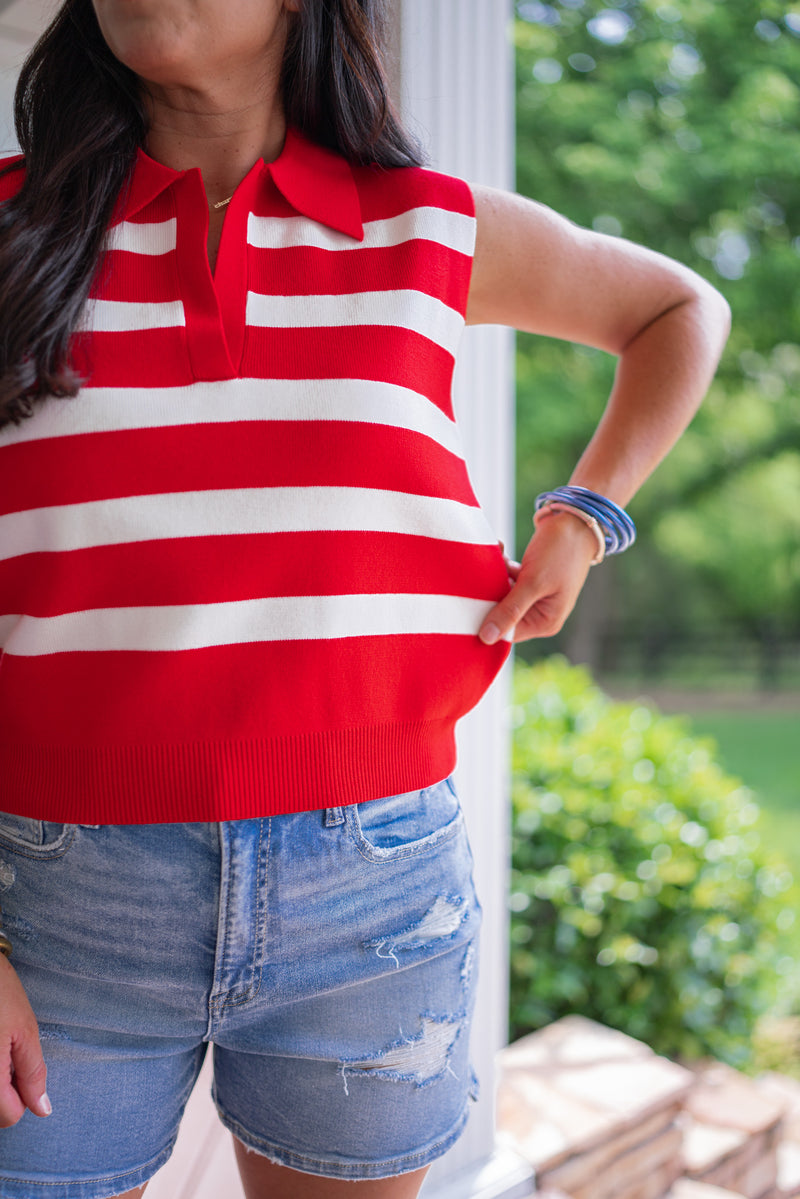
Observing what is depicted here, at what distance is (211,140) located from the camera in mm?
978

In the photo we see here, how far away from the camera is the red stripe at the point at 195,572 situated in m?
0.82

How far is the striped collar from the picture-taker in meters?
0.92

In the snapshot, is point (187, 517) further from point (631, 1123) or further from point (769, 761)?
point (769, 761)

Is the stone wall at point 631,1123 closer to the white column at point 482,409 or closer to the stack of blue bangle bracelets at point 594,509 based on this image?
the white column at point 482,409

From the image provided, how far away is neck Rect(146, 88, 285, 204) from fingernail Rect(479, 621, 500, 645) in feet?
1.57

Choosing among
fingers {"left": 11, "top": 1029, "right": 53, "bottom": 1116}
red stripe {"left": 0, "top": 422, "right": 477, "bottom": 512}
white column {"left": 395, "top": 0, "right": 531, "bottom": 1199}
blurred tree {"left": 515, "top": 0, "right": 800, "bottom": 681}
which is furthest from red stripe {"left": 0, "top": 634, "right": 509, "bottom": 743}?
blurred tree {"left": 515, "top": 0, "right": 800, "bottom": 681}

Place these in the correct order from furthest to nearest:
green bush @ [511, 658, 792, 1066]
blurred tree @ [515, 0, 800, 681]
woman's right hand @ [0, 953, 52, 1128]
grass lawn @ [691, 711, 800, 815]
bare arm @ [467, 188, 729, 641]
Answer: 1. grass lawn @ [691, 711, 800, 815]
2. blurred tree @ [515, 0, 800, 681]
3. green bush @ [511, 658, 792, 1066]
4. bare arm @ [467, 188, 729, 641]
5. woman's right hand @ [0, 953, 52, 1128]

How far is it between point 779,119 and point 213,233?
657cm

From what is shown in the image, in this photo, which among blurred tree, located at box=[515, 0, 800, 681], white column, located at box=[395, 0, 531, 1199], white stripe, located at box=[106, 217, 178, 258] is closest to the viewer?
white stripe, located at box=[106, 217, 178, 258]

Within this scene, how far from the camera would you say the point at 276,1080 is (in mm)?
906

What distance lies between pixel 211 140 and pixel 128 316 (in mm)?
226

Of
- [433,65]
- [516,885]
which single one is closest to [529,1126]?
[516,885]

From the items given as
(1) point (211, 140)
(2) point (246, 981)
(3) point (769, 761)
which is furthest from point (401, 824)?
(3) point (769, 761)

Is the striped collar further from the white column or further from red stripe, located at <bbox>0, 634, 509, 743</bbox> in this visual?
the white column
